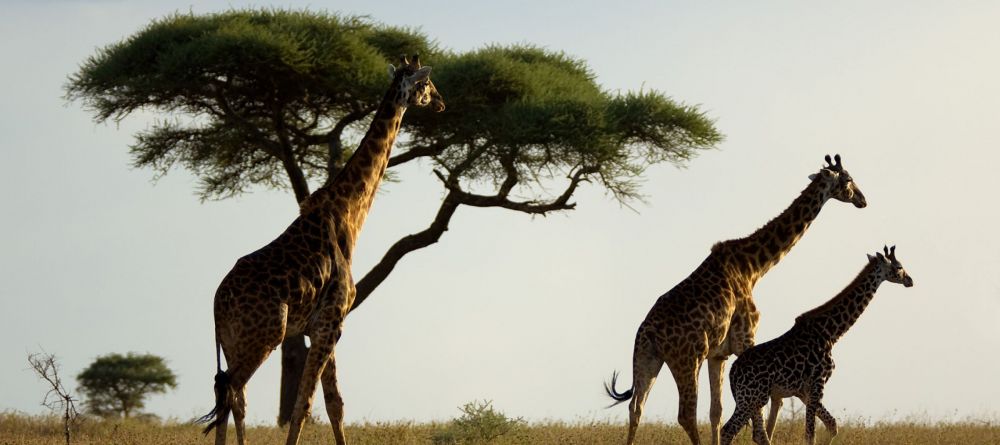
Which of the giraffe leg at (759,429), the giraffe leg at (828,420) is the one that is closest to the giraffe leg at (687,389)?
the giraffe leg at (759,429)

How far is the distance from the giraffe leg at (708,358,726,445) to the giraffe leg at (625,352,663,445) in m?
0.61

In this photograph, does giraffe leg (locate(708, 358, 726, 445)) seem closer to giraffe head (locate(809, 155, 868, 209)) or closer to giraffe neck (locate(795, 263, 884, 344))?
giraffe neck (locate(795, 263, 884, 344))

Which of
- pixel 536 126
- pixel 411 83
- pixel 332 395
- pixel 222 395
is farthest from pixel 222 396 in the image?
pixel 536 126

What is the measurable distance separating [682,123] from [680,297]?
33.6ft

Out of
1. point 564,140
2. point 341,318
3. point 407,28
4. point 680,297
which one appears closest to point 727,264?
point 680,297

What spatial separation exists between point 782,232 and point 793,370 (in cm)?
151

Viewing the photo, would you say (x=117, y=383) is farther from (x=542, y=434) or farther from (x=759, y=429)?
(x=759, y=429)

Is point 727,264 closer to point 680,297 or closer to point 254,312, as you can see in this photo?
point 680,297

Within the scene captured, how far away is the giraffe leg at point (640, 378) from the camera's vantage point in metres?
11.5

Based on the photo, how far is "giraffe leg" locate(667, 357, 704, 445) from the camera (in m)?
11.2

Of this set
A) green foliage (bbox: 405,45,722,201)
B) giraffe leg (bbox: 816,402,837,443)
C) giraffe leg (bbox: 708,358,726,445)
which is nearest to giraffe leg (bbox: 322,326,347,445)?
giraffe leg (bbox: 708,358,726,445)

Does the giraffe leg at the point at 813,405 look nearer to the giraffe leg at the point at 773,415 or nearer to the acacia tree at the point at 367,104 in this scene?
the giraffe leg at the point at 773,415

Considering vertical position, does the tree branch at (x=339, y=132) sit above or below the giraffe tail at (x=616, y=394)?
above

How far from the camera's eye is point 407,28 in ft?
74.8
